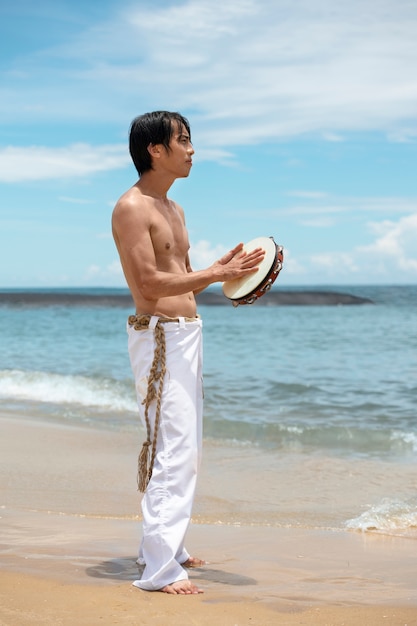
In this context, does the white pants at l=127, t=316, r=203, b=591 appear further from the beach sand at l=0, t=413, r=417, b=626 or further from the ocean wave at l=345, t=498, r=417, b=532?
the ocean wave at l=345, t=498, r=417, b=532

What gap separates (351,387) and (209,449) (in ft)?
17.9

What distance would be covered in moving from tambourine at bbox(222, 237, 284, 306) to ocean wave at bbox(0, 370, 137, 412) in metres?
7.51

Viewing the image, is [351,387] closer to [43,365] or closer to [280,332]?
[43,365]

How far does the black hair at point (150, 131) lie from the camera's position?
372 centimetres

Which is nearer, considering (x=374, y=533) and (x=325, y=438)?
(x=374, y=533)

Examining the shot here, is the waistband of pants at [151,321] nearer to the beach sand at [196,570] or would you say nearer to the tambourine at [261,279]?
the tambourine at [261,279]

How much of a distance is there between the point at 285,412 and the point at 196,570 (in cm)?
696

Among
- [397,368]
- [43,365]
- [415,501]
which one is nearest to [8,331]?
[43,365]

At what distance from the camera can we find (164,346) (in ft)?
11.8

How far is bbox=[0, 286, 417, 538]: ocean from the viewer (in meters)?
5.95

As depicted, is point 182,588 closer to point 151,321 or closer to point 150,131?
point 151,321

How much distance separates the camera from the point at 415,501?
19.6ft

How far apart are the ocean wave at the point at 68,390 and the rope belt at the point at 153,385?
7.40 metres

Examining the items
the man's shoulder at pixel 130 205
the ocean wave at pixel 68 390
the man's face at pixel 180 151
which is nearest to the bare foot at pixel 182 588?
the man's shoulder at pixel 130 205
